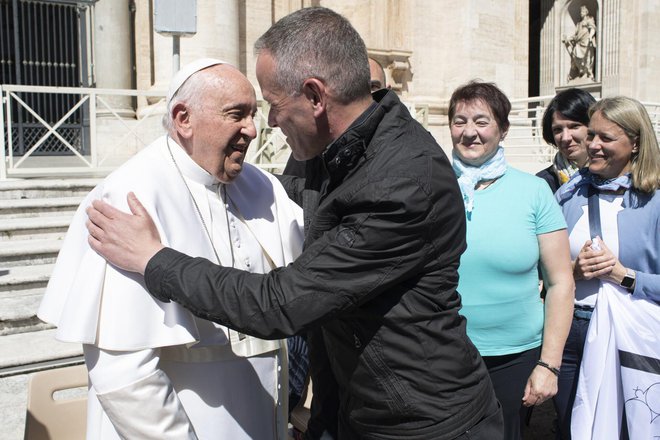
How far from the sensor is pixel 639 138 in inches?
129

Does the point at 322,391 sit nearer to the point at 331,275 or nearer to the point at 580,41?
the point at 331,275

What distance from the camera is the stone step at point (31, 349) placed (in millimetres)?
4480

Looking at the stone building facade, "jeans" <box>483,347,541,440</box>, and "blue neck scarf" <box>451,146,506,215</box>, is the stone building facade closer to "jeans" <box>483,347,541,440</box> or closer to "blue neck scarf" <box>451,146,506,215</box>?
"blue neck scarf" <box>451,146,506,215</box>

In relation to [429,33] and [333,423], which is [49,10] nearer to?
[429,33]

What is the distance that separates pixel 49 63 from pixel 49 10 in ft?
2.92

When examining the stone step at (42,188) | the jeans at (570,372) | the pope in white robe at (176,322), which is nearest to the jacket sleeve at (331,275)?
the pope in white robe at (176,322)

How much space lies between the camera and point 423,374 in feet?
5.82

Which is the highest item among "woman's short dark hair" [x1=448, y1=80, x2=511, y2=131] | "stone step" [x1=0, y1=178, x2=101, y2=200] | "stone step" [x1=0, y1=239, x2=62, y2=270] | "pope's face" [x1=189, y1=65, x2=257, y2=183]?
"woman's short dark hair" [x1=448, y1=80, x2=511, y2=131]

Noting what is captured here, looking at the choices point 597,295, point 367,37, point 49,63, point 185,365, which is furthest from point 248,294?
point 367,37

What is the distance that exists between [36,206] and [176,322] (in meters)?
5.89

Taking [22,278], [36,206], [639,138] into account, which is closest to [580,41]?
[36,206]

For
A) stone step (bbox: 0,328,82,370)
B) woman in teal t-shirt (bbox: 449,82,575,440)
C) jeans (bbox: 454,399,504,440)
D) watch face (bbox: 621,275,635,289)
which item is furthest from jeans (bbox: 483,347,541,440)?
stone step (bbox: 0,328,82,370)

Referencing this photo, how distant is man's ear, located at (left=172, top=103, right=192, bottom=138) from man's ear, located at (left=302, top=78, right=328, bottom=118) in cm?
46

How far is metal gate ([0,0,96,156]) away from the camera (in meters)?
11.0
